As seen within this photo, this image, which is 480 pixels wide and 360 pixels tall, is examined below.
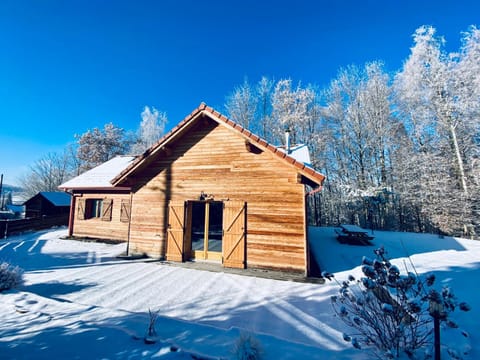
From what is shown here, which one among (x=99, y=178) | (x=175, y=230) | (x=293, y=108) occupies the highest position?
(x=293, y=108)

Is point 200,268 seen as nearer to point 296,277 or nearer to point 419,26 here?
point 296,277

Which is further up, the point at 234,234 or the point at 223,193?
the point at 223,193

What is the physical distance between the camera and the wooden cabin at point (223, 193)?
19.4 feet

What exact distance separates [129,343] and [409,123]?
59.9ft

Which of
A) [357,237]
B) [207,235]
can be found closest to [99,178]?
[207,235]

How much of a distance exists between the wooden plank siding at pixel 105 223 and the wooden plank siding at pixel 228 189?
3.24 meters

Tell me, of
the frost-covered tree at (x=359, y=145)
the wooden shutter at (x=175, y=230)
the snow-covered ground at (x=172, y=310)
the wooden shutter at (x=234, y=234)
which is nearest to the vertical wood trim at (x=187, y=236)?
the wooden shutter at (x=175, y=230)

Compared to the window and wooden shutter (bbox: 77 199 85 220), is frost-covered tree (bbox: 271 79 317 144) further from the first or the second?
wooden shutter (bbox: 77 199 85 220)

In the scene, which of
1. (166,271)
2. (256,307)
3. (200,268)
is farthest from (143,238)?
(256,307)

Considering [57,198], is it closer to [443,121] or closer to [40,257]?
[40,257]

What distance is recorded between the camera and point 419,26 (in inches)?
485

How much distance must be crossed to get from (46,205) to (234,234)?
17.9 meters

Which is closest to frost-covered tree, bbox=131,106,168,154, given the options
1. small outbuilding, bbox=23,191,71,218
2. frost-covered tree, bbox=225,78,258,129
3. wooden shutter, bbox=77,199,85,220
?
small outbuilding, bbox=23,191,71,218

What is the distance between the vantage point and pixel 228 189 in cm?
666
